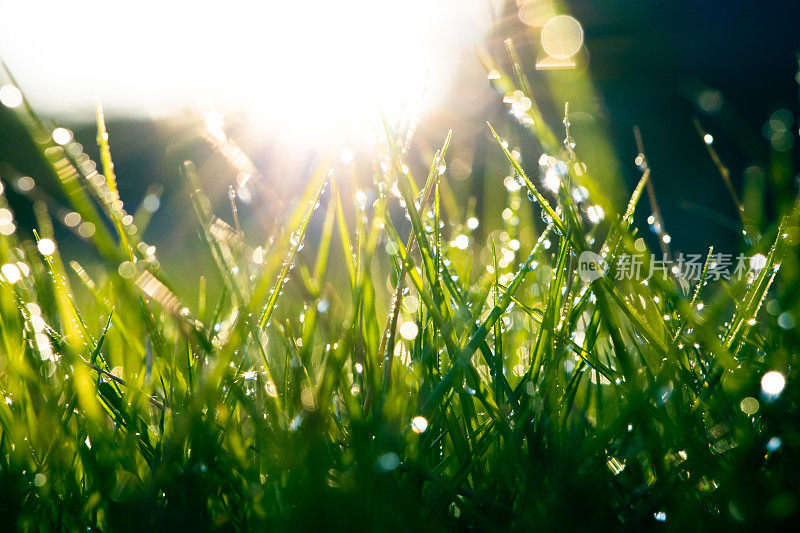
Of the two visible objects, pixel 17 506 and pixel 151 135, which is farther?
pixel 151 135

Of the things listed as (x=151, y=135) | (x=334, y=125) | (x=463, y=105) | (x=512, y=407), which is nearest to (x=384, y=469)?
(x=512, y=407)

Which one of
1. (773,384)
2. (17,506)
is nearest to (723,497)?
(773,384)

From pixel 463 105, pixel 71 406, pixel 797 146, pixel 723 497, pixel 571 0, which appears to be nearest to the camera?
pixel 723 497

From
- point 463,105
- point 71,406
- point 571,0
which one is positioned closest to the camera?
point 71,406

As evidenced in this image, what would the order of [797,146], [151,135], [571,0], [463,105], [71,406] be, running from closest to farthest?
[71,406]
[797,146]
[463,105]
[571,0]
[151,135]

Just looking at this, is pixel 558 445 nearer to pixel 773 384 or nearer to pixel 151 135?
pixel 773 384

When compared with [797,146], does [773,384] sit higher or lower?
lower

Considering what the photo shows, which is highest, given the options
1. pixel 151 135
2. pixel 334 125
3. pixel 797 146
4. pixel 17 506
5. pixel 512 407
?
pixel 151 135

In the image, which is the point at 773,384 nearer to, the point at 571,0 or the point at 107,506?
the point at 107,506

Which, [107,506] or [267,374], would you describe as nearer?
[107,506]
